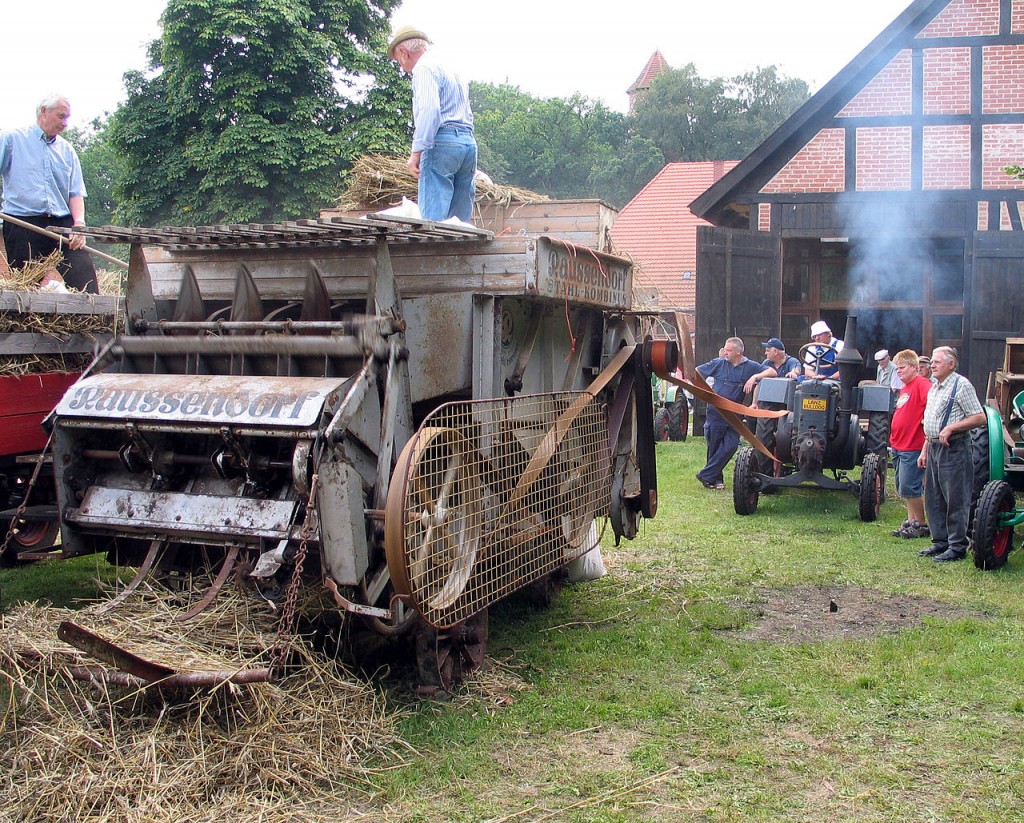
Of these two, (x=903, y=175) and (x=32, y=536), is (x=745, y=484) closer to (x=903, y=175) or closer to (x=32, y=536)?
(x=32, y=536)

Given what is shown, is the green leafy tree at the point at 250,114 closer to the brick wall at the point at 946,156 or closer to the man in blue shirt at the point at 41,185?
the brick wall at the point at 946,156

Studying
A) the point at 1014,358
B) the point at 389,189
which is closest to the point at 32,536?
the point at 389,189

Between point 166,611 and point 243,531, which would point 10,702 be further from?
point 243,531

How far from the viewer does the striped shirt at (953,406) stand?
8.36 metres

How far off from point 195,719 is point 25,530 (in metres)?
2.72

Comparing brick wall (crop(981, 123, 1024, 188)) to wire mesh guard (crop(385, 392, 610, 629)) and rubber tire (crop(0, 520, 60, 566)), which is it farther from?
rubber tire (crop(0, 520, 60, 566))

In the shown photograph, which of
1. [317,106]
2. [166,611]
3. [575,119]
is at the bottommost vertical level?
[166,611]

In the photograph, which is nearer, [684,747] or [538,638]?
[684,747]

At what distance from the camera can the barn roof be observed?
1585 centimetres

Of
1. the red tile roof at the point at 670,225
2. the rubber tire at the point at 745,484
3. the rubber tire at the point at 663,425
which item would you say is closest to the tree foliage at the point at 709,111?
the red tile roof at the point at 670,225

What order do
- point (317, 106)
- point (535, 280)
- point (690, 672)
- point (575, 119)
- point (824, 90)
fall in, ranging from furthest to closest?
point (575, 119) < point (317, 106) < point (824, 90) < point (690, 672) < point (535, 280)

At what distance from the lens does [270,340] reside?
512 centimetres

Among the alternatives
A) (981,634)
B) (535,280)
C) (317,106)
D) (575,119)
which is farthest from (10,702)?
(575,119)

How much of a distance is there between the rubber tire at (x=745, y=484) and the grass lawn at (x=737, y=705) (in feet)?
7.38
